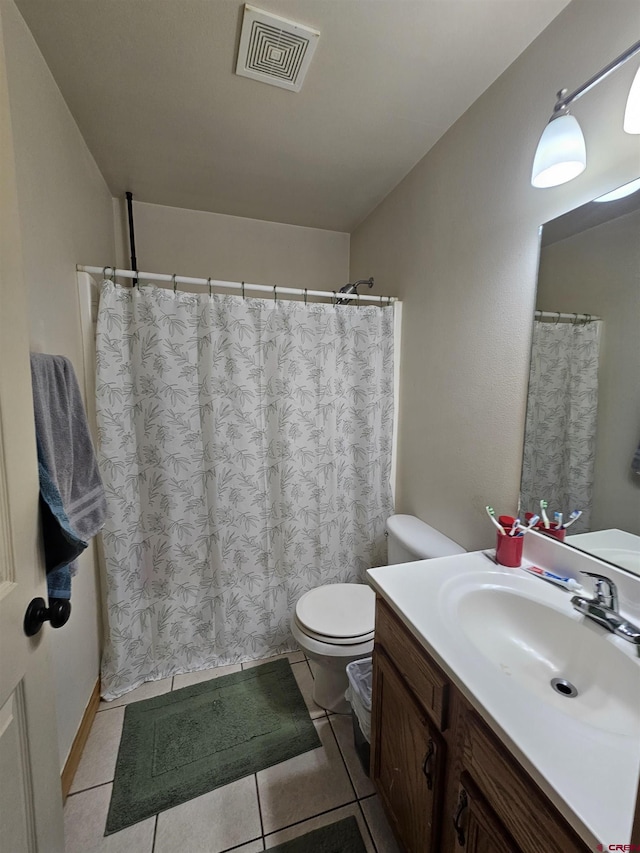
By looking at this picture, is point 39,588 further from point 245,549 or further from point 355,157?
point 355,157

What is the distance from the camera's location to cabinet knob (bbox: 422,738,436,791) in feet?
2.59

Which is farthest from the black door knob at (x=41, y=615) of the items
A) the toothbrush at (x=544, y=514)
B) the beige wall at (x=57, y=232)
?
the toothbrush at (x=544, y=514)

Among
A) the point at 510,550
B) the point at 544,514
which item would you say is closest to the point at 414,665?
the point at 510,550

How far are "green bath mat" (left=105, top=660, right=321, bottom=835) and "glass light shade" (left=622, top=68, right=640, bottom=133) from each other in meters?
2.11

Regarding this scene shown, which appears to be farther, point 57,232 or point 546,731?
point 57,232

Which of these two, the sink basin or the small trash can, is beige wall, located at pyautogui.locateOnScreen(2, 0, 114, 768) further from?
the sink basin

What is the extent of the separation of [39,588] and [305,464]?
4.02 ft

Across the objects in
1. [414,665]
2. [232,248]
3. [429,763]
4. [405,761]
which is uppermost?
[232,248]

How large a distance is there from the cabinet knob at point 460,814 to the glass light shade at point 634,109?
1440 millimetres

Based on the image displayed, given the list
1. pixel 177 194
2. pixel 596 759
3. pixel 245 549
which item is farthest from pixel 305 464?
pixel 177 194

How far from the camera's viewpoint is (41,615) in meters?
0.70

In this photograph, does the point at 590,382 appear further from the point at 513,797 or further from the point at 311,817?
the point at 311,817

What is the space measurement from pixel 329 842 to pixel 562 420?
1.46 metres

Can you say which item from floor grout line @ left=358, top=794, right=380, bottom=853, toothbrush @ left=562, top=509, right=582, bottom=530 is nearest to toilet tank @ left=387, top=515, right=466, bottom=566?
toothbrush @ left=562, top=509, right=582, bottom=530
